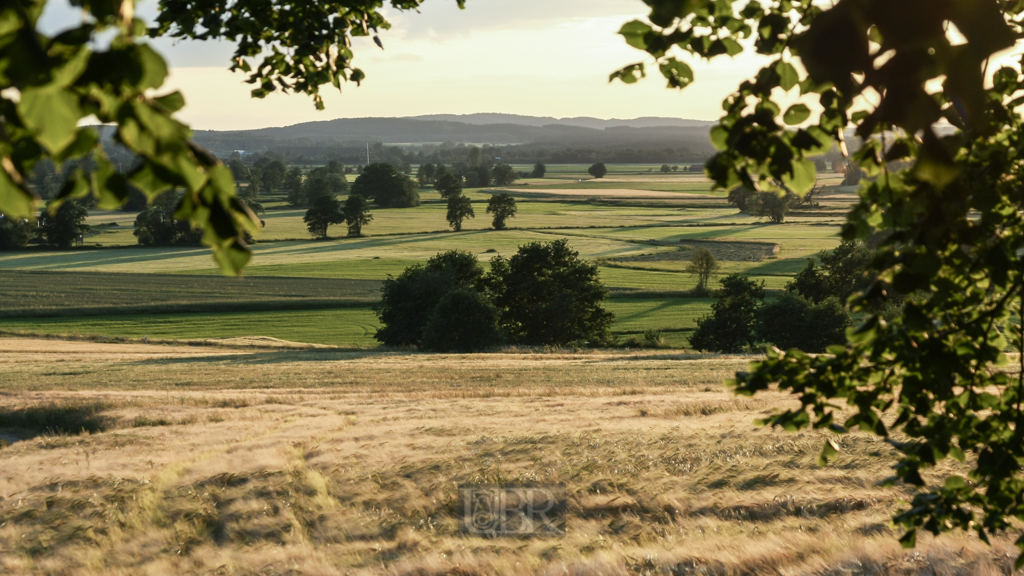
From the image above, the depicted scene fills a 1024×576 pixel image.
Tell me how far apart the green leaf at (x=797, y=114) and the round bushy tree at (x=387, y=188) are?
440ft

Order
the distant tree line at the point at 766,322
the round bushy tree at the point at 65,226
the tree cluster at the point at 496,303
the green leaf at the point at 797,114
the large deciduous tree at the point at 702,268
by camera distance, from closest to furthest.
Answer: the green leaf at the point at 797,114, the tree cluster at the point at 496,303, the distant tree line at the point at 766,322, the large deciduous tree at the point at 702,268, the round bushy tree at the point at 65,226

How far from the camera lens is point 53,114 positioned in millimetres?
1687

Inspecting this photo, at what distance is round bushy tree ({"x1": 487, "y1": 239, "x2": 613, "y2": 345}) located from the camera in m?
55.6

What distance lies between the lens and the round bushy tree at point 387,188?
5320 inches

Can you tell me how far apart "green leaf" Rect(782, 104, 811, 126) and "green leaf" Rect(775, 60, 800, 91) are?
11 cm

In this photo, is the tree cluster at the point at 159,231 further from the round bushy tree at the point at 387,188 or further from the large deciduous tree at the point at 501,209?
the round bushy tree at the point at 387,188

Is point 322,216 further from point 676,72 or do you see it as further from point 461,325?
point 676,72

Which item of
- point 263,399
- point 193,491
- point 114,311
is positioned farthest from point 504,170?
point 193,491

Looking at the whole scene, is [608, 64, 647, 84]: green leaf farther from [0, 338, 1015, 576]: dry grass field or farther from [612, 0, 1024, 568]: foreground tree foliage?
[0, 338, 1015, 576]: dry grass field

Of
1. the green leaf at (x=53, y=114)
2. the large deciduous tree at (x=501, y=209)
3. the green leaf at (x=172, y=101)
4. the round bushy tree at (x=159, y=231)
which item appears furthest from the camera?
the large deciduous tree at (x=501, y=209)

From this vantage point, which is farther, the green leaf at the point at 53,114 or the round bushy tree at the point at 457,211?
the round bushy tree at the point at 457,211

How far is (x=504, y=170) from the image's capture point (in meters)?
173

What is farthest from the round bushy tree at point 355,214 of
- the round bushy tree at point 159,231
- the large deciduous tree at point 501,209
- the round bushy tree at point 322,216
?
the round bushy tree at point 159,231

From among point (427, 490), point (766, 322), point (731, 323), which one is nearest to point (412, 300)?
point (731, 323)
